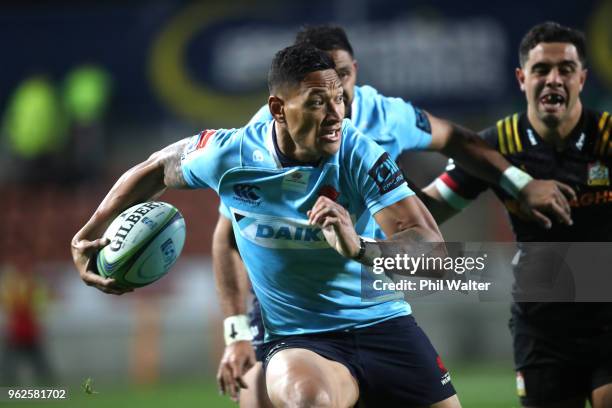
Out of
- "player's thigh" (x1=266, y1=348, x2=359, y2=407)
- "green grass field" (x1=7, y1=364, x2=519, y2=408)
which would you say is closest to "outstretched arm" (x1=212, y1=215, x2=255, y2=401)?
"player's thigh" (x1=266, y1=348, x2=359, y2=407)

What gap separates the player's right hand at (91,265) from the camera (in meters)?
4.54

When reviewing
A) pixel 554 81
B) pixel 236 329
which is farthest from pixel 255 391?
pixel 554 81

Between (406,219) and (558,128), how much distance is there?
4.91 ft

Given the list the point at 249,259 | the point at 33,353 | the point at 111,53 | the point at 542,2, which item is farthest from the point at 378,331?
the point at 111,53

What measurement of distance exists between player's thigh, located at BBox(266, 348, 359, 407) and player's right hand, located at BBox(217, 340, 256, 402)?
0.29 metres

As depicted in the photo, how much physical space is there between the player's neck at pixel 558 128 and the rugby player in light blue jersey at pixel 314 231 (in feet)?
4.29

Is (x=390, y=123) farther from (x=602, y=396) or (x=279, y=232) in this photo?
(x=602, y=396)

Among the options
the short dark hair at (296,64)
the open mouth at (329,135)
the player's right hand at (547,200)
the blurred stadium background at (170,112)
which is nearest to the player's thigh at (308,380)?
the open mouth at (329,135)

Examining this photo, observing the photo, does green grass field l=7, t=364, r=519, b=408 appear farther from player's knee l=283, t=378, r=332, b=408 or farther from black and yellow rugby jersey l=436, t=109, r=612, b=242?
player's knee l=283, t=378, r=332, b=408

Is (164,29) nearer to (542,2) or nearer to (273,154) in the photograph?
(542,2)

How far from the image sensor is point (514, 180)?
16.9 feet

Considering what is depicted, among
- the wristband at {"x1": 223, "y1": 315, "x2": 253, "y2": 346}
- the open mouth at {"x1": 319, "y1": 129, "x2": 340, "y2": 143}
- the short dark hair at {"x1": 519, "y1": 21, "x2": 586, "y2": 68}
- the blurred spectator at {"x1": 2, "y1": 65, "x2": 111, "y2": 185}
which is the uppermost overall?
the blurred spectator at {"x1": 2, "y1": 65, "x2": 111, "y2": 185}

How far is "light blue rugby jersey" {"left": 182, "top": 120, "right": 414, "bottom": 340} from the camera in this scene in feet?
→ 14.4

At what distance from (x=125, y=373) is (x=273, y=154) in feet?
32.0
